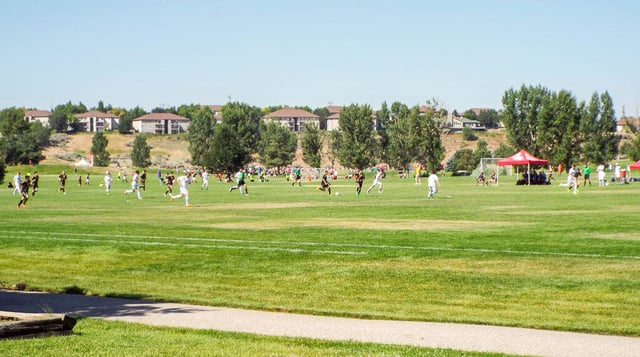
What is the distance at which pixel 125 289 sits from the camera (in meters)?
16.3

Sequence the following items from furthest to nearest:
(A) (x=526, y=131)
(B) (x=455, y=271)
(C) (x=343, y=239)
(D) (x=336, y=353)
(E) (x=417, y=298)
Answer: (A) (x=526, y=131)
(C) (x=343, y=239)
(B) (x=455, y=271)
(E) (x=417, y=298)
(D) (x=336, y=353)

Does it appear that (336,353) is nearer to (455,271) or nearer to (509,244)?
(455,271)

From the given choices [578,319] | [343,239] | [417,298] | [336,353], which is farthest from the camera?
[343,239]

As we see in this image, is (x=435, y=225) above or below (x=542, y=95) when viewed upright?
below

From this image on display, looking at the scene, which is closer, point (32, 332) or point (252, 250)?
point (32, 332)

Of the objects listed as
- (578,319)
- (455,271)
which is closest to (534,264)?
(455,271)

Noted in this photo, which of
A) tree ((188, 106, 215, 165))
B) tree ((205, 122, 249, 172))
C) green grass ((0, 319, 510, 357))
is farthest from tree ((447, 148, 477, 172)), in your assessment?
green grass ((0, 319, 510, 357))

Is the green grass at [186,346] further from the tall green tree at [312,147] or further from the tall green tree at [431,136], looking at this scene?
the tall green tree at [312,147]

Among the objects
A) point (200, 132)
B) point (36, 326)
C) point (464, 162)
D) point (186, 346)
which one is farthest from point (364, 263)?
point (200, 132)

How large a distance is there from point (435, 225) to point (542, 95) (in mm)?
105348

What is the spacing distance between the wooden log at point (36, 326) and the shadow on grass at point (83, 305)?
60.8 inches

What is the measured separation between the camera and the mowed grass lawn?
47.1 ft

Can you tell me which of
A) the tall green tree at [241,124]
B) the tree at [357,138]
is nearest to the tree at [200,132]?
the tall green tree at [241,124]

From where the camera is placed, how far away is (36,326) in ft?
35.3
